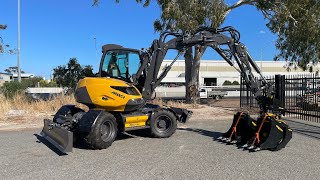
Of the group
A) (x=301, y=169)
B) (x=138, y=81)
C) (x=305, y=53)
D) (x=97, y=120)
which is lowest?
(x=301, y=169)

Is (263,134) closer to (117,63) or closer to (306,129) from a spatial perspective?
(306,129)

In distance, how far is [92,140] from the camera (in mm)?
8797

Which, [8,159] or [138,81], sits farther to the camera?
[138,81]

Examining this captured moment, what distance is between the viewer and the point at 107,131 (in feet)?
31.2

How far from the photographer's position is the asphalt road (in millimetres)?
6809

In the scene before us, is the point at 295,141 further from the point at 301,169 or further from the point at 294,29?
the point at 294,29

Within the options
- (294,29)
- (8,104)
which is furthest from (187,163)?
(294,29)

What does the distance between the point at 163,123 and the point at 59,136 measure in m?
3.11

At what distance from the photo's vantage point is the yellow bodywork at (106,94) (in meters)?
9.63

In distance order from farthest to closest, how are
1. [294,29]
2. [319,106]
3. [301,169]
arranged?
[294,29], [319,106], [301,169]

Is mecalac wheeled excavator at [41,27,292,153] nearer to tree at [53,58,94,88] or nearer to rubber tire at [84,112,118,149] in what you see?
rubber tire at [84,112,118,149]

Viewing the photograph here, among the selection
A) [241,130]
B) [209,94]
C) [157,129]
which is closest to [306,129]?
[241,130]

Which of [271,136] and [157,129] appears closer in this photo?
[271,136]

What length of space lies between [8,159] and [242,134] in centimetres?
570
